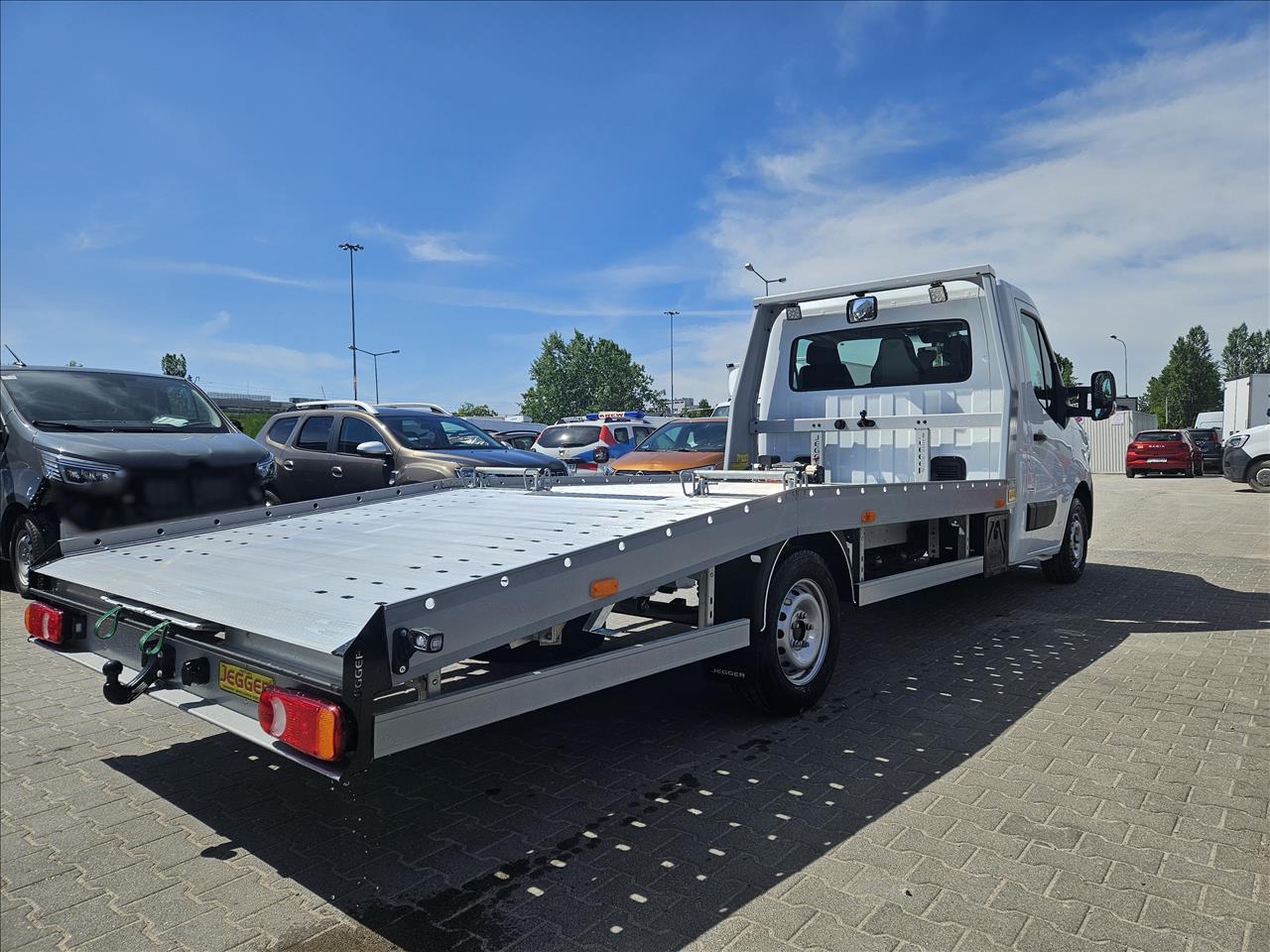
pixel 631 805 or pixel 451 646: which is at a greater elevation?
pixel 451 646

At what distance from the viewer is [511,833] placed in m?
3.32

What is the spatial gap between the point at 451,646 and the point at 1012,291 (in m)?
5.50

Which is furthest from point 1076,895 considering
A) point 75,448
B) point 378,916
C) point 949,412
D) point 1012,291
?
point 75,448

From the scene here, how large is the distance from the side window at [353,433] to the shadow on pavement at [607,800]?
20.5 ft

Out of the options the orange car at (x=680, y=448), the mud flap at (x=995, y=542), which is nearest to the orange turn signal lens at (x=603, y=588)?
the mud flap at (x=995, y=542)

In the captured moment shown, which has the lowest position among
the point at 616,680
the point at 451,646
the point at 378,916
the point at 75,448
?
the point at 378,916

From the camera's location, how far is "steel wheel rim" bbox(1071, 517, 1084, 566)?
8.20 m

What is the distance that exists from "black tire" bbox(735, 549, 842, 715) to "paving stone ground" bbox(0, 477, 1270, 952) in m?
0.18

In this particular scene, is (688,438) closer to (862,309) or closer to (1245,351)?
(862,309)

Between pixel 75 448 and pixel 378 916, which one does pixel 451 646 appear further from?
pixel 75 448

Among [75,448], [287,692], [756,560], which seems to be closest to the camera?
[287,692]

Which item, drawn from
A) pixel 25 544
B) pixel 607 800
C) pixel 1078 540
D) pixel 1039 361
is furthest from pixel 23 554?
pixel 1078 540

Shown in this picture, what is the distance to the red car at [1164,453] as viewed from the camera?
26.5 metres

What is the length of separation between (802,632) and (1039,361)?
3966mm
